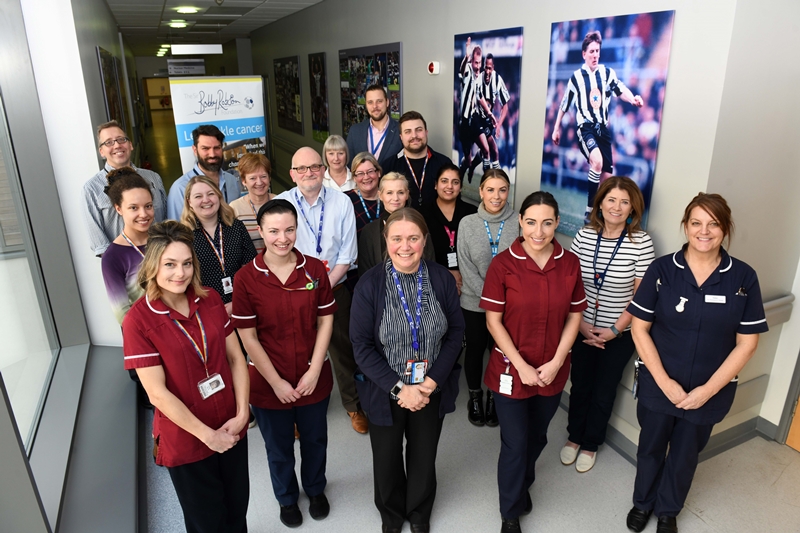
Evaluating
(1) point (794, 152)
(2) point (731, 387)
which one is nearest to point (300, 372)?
(2) point (731, 387)

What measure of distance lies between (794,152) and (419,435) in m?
2.50

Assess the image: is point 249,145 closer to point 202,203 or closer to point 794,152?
point 202,203

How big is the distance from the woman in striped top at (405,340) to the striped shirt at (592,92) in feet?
4.99

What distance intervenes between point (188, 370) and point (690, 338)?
7.09 ft

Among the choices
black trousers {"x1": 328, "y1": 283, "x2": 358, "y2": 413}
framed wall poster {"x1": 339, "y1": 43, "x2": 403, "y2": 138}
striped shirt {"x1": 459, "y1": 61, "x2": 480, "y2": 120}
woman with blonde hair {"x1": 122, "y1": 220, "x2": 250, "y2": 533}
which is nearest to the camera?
woman with blonde hair {"x1": 122, "y1": 220, "x2": 250, "y2": 533}

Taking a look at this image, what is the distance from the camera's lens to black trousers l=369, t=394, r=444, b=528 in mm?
2479

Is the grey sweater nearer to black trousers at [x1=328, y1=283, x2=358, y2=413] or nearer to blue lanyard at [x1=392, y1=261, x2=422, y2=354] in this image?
black trousers at [x1=328, y1=283, x2=358, y2=413]

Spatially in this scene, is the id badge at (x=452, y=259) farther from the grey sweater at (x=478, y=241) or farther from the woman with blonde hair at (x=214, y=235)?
the woman with blonde hair at (x=214, y=235)

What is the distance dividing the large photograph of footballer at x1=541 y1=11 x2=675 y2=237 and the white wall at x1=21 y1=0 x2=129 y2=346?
3.28 m

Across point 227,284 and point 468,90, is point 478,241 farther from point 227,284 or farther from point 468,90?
point 468,90

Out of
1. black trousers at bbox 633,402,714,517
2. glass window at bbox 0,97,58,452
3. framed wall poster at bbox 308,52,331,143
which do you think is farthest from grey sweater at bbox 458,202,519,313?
framed wall poster at bbox 308,52,331,143

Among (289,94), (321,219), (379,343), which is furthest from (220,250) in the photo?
(289,94)

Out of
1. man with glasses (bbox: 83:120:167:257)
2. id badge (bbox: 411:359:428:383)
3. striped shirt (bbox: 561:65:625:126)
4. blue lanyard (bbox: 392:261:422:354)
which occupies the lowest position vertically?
id badge (bbox: 411:359:428:383)

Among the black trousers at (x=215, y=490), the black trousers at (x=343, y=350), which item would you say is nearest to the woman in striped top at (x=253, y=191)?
the black trousers at (x=343, y=350)
